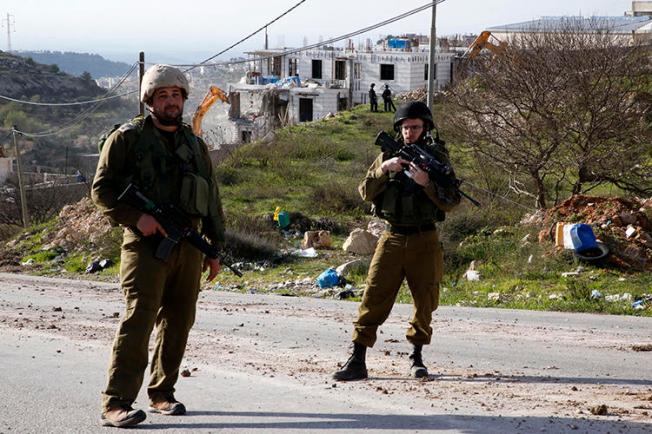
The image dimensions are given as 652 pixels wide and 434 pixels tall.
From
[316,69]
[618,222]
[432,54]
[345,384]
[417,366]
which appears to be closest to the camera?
[345,384]

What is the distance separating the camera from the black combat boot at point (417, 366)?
6.94 metres

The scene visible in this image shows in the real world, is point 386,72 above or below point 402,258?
above

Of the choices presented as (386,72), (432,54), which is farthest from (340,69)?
(432,54)

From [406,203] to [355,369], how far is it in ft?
3.86

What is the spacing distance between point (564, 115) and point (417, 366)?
14859 millimetres

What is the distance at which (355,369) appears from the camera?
687 centimetres

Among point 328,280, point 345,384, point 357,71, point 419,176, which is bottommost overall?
point 328,280

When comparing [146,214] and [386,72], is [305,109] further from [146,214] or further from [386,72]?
[146,214]

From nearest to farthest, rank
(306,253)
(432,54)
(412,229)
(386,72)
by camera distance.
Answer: (412,229), (306,253), (432,54), (386,72)

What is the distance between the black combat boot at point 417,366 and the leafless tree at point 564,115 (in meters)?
13.8

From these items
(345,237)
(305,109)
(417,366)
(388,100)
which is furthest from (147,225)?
(305,109)

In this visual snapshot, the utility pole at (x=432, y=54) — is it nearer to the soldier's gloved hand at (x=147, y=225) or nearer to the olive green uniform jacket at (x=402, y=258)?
the olive green uniform jacket at (x=402, y=258)

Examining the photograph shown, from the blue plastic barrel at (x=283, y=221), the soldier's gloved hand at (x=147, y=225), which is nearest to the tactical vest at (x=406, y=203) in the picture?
the soldier's gloved hand at (x=147, y=225)

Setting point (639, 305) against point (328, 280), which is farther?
point (328, 280)
